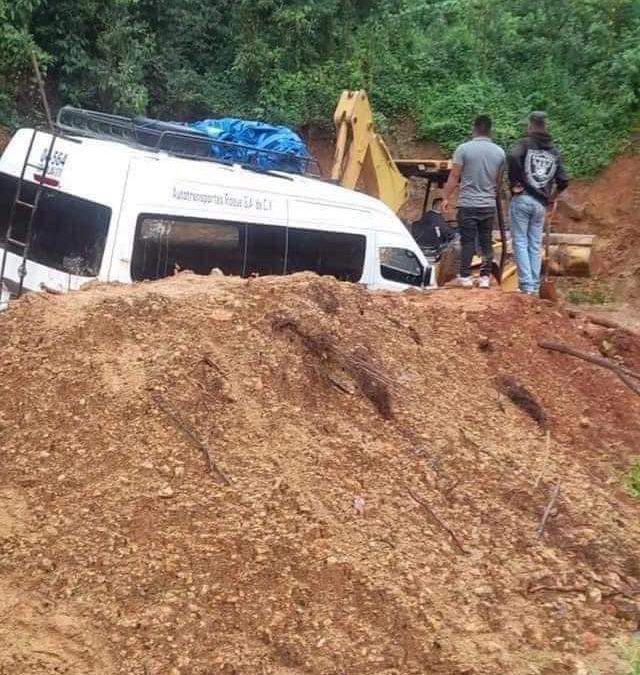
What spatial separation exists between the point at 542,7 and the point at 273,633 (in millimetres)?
16650

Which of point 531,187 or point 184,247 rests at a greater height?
point 531,187

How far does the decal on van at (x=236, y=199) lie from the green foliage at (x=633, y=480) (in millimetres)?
3601

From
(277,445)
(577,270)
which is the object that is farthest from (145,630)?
(577,270)

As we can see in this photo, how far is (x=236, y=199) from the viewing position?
26.0 ft

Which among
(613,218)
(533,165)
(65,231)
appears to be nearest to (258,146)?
(533,165)

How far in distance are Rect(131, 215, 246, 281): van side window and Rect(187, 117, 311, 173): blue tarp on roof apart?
141cm

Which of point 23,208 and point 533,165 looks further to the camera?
point 533,165

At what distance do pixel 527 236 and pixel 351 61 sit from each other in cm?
928

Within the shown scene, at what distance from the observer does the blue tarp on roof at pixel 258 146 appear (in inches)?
372

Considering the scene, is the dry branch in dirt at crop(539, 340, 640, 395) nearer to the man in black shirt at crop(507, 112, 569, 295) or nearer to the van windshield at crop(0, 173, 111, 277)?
the man in black shirt at crop(507, 112, 569, 295)

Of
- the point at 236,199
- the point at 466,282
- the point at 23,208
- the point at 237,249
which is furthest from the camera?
the point at 466,282

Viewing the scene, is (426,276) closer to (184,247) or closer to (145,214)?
(184,247)

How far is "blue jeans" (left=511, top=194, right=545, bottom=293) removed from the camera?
8914 millimetres

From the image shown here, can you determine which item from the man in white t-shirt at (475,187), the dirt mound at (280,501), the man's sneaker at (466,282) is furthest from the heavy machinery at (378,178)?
the dirt mound at (280,501)
